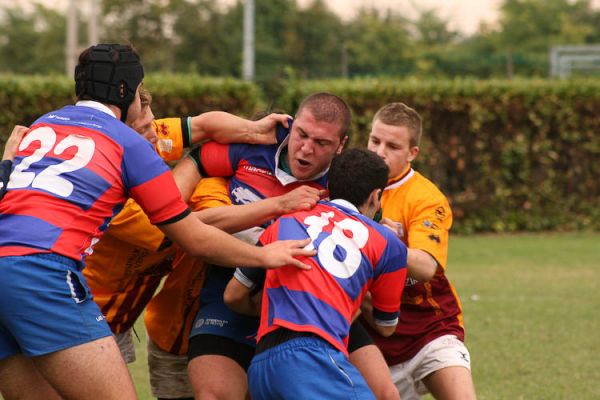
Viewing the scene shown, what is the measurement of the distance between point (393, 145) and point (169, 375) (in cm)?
192

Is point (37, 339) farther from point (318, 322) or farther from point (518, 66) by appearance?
point (518, 66)

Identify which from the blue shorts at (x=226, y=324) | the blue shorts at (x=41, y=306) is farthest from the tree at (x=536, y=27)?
the blue shorts at (x=41, y=306)

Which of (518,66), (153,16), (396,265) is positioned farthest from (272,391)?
(153,16)

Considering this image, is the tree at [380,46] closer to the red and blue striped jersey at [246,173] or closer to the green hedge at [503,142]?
the green hedge at [503,142]

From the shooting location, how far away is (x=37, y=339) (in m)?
3.83

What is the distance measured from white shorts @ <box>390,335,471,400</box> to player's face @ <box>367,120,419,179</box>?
102 cm

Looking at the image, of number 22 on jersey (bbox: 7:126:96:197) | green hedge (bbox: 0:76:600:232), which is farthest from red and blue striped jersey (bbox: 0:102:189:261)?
green hedge (bbox: 0:76:600:232)

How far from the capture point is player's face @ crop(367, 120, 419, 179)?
5465 mm

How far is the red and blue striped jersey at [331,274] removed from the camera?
13.5 feet

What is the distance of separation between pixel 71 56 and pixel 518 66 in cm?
1522

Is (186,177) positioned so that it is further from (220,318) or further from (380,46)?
(380,46)

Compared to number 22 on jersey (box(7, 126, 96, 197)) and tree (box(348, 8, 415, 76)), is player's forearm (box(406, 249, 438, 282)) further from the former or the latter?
tree (box(348, 8, 415, 76))

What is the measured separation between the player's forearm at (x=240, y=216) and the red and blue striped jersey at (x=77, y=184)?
475mm

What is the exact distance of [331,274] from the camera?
4195mm
